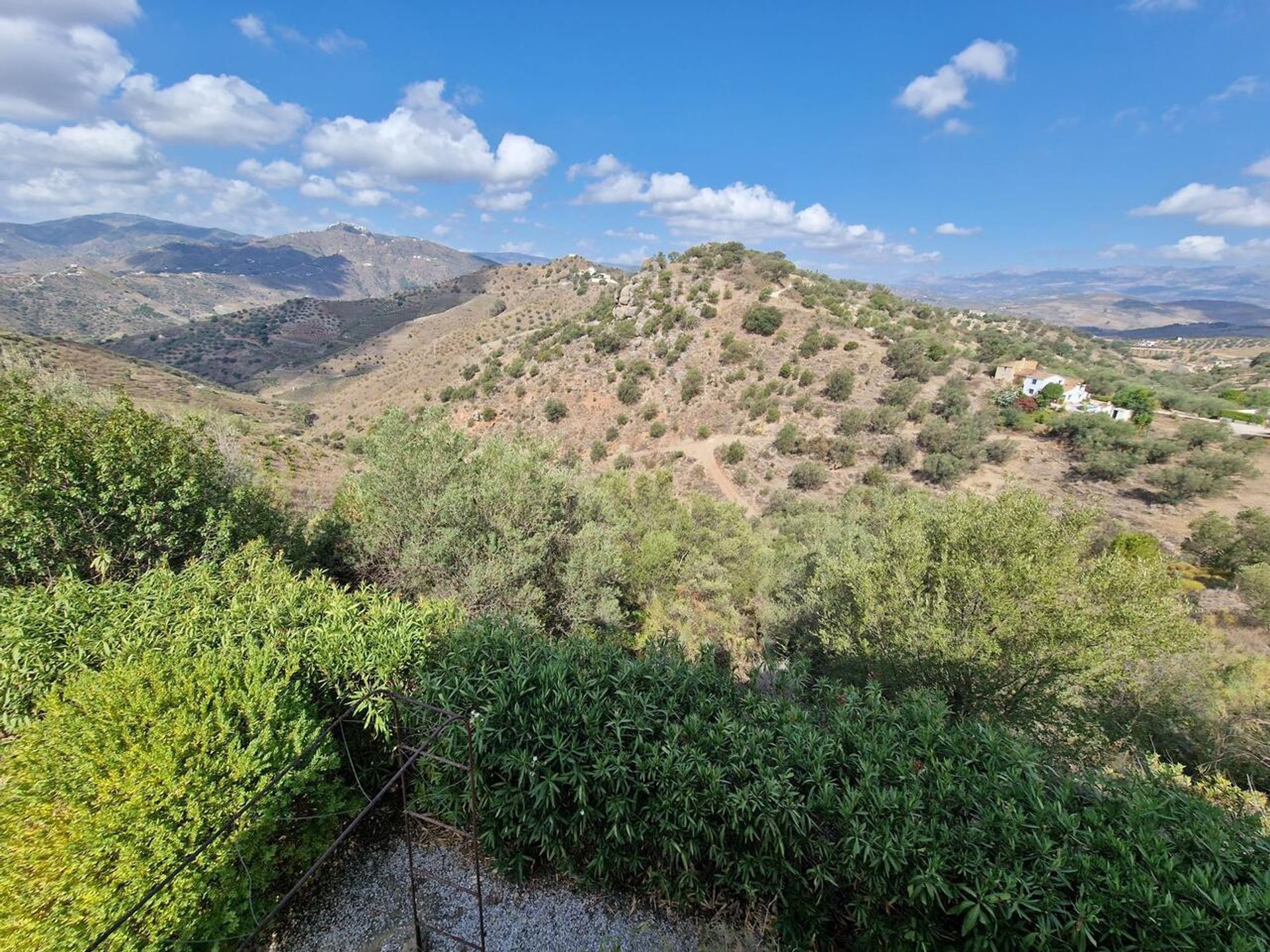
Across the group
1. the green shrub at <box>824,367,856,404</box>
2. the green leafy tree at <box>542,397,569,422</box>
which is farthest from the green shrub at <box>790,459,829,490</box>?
the green leafy tree at <box>542,397,569,422</box>

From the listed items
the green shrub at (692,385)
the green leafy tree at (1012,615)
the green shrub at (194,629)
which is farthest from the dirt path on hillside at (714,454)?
the green shrub at (194,629)

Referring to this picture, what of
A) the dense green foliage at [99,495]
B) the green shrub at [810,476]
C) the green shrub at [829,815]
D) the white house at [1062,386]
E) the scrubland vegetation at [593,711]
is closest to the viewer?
the green shrub at [829,815]

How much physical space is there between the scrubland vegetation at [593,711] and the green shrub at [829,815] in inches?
1.3

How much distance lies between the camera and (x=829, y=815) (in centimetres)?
429

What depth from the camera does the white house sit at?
35.3m

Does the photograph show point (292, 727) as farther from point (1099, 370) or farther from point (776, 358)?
point (1099, 370)

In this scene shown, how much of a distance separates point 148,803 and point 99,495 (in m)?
5.94

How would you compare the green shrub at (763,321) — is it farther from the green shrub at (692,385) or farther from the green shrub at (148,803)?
the green shrub at (148,803)

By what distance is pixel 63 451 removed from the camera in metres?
7.42

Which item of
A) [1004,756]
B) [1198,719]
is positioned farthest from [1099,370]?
[1004,756]

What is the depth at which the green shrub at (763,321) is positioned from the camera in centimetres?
4272

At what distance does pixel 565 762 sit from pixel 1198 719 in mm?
10746

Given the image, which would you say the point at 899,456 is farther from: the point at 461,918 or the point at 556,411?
the point at 461,918

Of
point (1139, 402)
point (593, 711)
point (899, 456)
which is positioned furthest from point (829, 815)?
point (1139, 402)
